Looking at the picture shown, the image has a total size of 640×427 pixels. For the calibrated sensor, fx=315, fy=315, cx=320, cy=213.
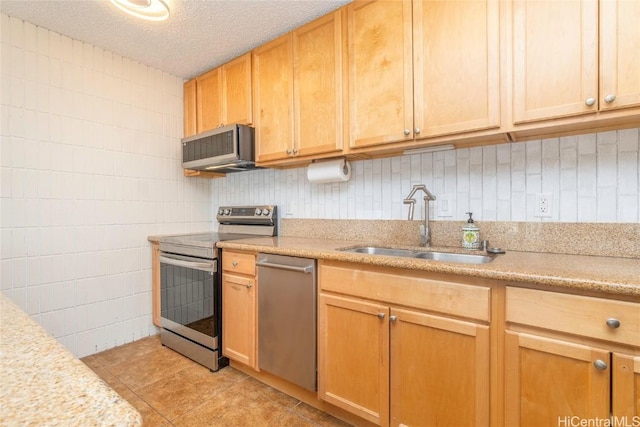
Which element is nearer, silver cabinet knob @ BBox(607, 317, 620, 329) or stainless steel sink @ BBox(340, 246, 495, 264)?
silver cabinet knob @ BBox(607, 317, 620, 329)

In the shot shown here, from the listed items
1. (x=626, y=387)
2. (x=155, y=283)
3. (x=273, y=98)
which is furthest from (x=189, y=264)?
(x=626, y=387)

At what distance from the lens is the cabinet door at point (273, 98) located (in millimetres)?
2076

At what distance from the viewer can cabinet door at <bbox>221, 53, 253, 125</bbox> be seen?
7.54 feet

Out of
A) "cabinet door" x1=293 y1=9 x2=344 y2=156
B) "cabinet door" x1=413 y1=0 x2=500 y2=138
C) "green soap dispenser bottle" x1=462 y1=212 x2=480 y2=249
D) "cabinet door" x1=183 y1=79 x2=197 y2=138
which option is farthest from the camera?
"cabinet door" x1=183 y1=79 x2=197 y2=138

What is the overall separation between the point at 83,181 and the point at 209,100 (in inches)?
43.8

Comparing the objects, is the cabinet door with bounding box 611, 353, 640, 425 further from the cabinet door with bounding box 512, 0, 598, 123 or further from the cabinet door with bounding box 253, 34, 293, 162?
the cabinet door with bounding box 253, 34, 293, 162

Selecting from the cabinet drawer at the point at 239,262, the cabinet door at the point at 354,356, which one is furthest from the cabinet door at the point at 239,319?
the cabinet door at the point at 354,356

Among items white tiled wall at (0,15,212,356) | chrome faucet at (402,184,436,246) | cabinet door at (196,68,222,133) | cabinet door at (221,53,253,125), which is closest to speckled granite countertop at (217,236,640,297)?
chrome faucet at (402,184,436,246)

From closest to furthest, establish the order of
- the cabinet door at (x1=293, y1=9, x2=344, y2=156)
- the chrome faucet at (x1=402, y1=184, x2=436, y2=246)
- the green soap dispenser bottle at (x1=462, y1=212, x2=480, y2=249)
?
1. the green soap dispenser bottle at (x1=462, y1=212, x2=480, y2=249)
2. the chrome faucet at (x1=402, y1=184, x2=436, y2=246)
3. the cabinet door at (x1=293, y1=9, x2=344, y2=156)

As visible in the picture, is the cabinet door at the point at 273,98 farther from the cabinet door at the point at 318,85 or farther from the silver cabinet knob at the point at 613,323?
the silver cabinet knob at the point at 613,323

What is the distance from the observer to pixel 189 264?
219 cm

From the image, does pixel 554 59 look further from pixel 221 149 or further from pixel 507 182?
pixel 221 149

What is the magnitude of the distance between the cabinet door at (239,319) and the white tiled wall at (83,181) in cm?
101

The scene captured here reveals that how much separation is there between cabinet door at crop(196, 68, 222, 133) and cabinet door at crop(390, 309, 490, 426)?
81.6 inches
